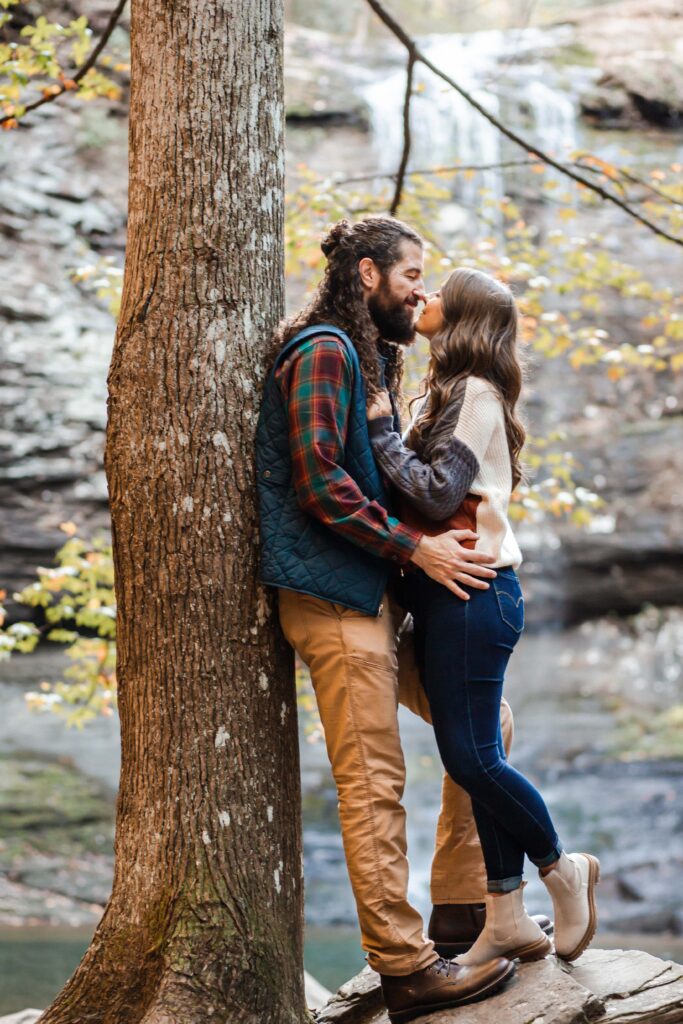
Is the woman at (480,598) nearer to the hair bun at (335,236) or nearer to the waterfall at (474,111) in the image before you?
the hair bun at (335,236)

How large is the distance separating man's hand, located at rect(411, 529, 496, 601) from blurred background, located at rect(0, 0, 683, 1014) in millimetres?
4020

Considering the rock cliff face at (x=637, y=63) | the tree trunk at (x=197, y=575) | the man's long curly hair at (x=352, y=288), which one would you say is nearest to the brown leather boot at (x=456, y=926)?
the tree trunk at (x=197, y=575)

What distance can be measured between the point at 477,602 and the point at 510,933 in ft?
3.34

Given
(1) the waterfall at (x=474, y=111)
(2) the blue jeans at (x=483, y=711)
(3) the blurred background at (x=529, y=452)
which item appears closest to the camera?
(2) the blue jeans at (x=483, y=711)

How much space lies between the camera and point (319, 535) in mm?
3230

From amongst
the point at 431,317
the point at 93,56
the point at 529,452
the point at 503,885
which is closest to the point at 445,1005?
the point at 503,885

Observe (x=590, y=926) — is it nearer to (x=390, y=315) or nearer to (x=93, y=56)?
(x=390, y=315)

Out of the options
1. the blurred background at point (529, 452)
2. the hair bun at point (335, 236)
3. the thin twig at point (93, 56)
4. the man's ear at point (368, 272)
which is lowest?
the blurred background at point (529, 452)

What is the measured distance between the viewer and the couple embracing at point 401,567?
3.11 meters

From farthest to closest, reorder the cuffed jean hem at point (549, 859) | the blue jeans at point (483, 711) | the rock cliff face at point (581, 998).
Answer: the cuffed jean hem at point (549, 859) < the blue jeans at point (483, 711) < the rock cliff face at point (581, 998)

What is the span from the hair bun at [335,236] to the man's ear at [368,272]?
105 millimetres

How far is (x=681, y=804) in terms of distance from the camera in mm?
10906

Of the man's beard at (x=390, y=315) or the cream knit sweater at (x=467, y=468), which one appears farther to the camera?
the man's beard at (x=390, y=315)

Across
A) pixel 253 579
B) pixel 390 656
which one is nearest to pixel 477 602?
pixel 390 656
